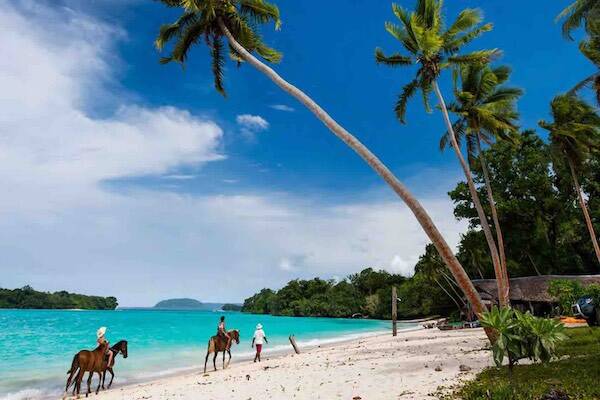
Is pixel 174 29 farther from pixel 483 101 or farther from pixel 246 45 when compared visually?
pixel 483 101

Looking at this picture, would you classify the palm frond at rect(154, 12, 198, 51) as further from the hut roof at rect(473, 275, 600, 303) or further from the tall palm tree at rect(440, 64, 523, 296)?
the hut roof at rect(473, 275, 600, 303)

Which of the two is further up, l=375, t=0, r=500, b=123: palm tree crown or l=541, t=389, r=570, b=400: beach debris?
l=375, t=0, r=500, b=123: palm tree crown

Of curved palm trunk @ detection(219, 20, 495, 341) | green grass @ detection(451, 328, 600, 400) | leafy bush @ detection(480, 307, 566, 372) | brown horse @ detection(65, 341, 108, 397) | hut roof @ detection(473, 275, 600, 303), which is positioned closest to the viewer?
leafy bush @ detection(480, 307, 566, 372)

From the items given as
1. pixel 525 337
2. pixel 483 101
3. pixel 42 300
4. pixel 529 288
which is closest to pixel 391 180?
pixel 525 337

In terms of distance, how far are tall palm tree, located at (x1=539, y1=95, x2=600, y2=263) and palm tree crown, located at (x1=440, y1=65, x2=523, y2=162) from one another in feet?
10.3

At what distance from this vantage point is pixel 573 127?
22531mm

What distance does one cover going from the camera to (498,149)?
124 ft

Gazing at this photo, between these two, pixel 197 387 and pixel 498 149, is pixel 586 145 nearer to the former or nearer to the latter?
pixel 498 149

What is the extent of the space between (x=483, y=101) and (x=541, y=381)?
663 inches

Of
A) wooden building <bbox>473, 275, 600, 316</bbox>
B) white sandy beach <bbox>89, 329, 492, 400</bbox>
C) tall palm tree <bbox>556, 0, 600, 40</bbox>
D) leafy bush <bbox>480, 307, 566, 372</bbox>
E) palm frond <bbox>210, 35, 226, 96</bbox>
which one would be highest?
tall palm tree <bbox>556, 0, 600, 40</bbox>

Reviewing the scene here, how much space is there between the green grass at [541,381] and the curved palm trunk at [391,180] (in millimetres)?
985

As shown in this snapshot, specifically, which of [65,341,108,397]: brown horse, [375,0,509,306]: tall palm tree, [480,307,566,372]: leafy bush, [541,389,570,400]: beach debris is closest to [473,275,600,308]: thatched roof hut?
[375,0,509,306]: tall palm tree

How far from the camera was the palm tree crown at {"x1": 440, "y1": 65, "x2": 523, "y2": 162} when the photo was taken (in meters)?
20.9

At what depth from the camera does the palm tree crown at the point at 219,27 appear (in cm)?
1365
